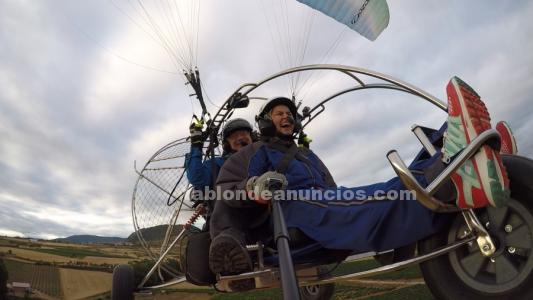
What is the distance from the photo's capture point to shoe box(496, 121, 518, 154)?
95.1 inches

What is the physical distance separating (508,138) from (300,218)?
4.94 ft

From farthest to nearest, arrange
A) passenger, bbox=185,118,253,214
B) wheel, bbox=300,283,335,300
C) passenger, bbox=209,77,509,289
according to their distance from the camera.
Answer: wheel, bbox=300,283,335,300 < passenger, bbox=185,118,253,214 < passenger, bbox=209,77,509,289

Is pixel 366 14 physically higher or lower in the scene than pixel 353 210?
higher

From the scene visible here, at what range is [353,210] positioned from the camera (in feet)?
7.55

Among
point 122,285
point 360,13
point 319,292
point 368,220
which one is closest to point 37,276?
point 122,285

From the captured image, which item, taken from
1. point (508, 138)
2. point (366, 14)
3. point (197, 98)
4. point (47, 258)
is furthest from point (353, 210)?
point (47, 258)

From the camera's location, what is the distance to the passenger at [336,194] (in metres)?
1.75

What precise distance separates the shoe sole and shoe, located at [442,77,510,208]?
148 centimetres

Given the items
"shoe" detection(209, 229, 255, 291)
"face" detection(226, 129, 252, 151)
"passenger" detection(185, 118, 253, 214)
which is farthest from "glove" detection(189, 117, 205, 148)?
"shoe" detection(209, 229, 255, 291)

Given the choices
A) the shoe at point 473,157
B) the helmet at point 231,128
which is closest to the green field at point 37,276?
the helmet at point 231,128

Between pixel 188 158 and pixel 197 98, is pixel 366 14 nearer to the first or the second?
pixel 197 98

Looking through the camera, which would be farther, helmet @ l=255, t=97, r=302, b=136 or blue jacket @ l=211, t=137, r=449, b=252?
helmet @ l=255, t=97, r=302, b=136

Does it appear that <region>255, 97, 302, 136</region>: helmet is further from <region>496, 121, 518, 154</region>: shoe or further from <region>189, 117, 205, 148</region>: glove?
<region>496, 121, 518, 154</region>: shoe

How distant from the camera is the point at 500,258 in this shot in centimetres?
184
